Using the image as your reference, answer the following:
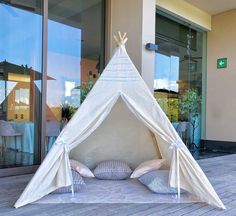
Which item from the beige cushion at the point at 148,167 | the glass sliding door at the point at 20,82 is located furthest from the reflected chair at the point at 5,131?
the beige cushion at the point at 148,167

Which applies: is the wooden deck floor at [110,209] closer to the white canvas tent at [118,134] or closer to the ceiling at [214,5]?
the white canvas tent at [118,134]

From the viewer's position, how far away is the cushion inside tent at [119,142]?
3.93 meters

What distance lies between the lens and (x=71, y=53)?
626 cm

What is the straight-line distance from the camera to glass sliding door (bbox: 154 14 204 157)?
6.86 meters

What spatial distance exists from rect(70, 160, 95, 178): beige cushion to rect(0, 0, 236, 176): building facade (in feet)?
2.87

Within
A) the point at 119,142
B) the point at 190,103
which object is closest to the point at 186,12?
the point at 190,103

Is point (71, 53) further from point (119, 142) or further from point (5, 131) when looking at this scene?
point (119, 142)

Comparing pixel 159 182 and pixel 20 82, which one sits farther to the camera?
pixel 20 82

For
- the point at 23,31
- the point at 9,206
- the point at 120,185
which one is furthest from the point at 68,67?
the point at 9,206

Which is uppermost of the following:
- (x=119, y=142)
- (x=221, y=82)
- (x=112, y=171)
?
(x=221, y=82)

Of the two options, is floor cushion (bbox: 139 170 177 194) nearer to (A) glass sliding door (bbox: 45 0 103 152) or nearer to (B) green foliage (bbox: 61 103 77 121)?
(A) glass sliding door (bbox: 45 0 103 152)

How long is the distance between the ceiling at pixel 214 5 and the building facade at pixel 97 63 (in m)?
0.08

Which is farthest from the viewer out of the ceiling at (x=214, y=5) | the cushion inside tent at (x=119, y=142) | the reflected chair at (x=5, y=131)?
the ceiling at (x=214, y=5)

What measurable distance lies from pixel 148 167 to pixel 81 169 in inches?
32.9
